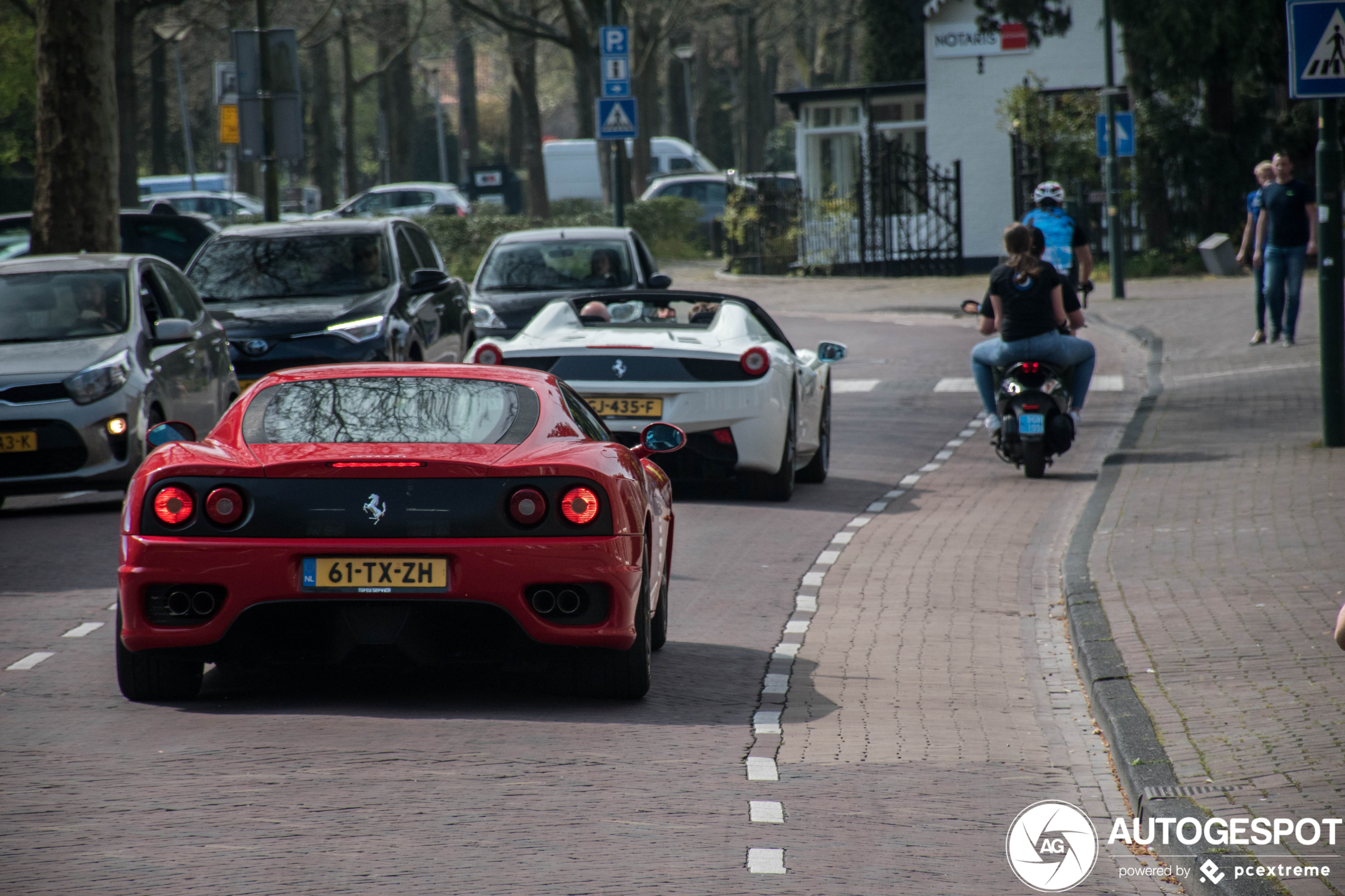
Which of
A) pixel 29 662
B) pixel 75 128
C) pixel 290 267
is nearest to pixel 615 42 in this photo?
pixel 75 128

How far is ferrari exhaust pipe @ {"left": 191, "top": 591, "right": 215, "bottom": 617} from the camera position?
20.7 feet

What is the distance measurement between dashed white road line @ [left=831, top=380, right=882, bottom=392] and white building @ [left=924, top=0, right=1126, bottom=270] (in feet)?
64.7

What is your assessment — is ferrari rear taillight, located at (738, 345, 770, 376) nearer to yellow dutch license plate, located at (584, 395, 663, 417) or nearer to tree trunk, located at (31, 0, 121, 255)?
yellow dutch license plate, located at (584, 395, 663, 417)

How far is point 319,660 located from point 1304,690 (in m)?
3.36

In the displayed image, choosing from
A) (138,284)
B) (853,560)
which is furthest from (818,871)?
(138,284)

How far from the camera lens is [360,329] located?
15.0m

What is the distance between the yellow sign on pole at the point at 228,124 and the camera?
3108 centimetres

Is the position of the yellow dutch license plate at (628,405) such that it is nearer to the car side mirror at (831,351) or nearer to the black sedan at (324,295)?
the car side mirror at (831,351)

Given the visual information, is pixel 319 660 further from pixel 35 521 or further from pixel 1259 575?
pixel 35 521

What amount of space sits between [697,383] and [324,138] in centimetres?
4660

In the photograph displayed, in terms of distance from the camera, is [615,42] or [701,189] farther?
[701,189]

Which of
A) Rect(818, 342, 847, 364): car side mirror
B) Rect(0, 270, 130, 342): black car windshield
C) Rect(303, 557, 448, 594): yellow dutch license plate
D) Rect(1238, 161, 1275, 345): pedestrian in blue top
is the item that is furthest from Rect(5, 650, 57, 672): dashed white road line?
Rect(1238, 161, 1275, 345): pedestrian in blue top

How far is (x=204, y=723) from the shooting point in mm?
6312

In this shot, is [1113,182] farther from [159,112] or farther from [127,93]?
[159,112]
